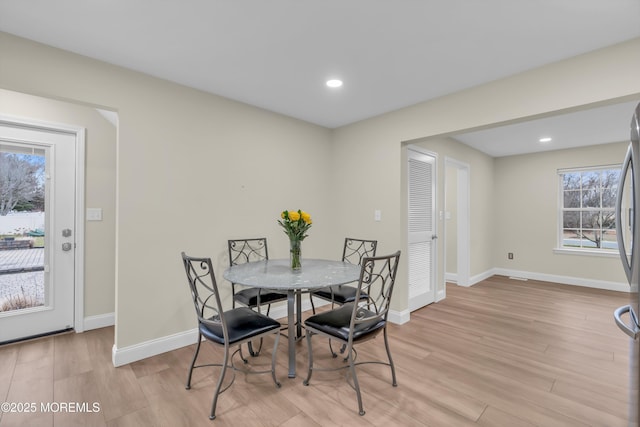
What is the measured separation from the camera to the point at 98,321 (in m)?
3.10

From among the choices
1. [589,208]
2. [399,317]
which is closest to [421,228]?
[399,317]

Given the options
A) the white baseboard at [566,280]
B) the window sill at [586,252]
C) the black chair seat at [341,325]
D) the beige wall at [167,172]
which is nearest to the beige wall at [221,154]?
the beige wall at [167,172]

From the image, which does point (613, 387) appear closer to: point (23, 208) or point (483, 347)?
point (483, 347)

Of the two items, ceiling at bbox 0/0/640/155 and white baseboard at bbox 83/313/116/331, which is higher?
ceiling at bbox 0/0/640/155

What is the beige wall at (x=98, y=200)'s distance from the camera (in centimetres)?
304

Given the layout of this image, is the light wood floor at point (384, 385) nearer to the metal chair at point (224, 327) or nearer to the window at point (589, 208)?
the metal chair at point (224, 327)

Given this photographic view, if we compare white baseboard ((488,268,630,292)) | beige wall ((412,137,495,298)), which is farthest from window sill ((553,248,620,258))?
beige wall ((412,137,495,298))

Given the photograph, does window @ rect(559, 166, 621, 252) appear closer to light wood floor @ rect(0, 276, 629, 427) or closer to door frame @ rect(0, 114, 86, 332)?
light wood floor @ rect(0, 276, 629, 427)

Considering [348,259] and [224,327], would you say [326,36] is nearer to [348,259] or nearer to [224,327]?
[224,327]

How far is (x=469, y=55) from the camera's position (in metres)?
2.18

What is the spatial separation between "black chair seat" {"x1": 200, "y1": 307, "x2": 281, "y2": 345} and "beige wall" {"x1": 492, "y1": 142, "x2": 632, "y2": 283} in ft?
18.2

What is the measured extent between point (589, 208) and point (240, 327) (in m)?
6.10

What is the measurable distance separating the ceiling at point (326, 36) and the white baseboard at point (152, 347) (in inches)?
88.8

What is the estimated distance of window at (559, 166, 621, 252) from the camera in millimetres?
4930
